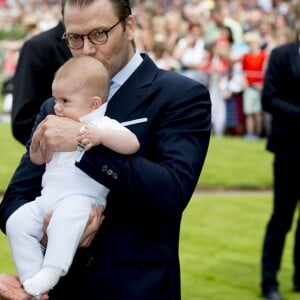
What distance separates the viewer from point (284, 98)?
25.3 feet

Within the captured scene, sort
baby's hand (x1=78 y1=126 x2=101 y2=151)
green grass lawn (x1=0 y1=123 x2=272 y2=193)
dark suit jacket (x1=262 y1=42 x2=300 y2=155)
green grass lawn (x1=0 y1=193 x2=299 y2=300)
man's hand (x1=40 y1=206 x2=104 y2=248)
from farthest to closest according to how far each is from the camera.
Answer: green grass lawn (x1=0 y1=123 x2=272 y2=193) → green grass lawn (x1=0 y1=193 x2=299 y2=300) → dark suit jacket (x1=262 y1=42 x2=300 y2=155) → man's hand (x1=40 y1=206 x2=104 y2=248) → baby's hand (x1=78 y1=126 x2=101 y2=151)

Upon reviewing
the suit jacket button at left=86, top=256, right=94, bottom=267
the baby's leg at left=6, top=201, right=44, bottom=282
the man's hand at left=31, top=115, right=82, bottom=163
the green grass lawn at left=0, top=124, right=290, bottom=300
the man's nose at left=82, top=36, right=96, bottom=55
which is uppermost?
the man's nose at left=82, top=36, right=96, bottom=55

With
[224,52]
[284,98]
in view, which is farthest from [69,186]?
[224,52]

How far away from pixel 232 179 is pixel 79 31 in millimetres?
9507

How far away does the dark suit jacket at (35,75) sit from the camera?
6227 millimetres

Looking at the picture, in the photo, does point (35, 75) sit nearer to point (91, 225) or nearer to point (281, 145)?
point (281, 145)

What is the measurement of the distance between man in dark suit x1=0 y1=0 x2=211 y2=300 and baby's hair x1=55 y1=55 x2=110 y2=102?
0.09 metres

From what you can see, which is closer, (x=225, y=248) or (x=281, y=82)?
(x=281, y=82)

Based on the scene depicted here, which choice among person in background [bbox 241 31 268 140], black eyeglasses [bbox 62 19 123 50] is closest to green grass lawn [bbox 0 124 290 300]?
person in background [bbox 241 31 268 140]

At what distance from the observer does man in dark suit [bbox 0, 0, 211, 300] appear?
139 inches

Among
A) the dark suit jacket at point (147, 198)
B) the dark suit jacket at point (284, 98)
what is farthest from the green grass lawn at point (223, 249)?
the dark suit jacket at point (147, 198)

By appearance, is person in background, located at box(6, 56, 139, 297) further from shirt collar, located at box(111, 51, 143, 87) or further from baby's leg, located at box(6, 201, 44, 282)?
shirt collar, located at box(111, 51, 143, 87)

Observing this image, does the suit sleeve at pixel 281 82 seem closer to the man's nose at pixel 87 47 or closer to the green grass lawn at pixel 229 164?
the man's nose at pixel 87 47

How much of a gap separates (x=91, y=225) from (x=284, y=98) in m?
4.44
